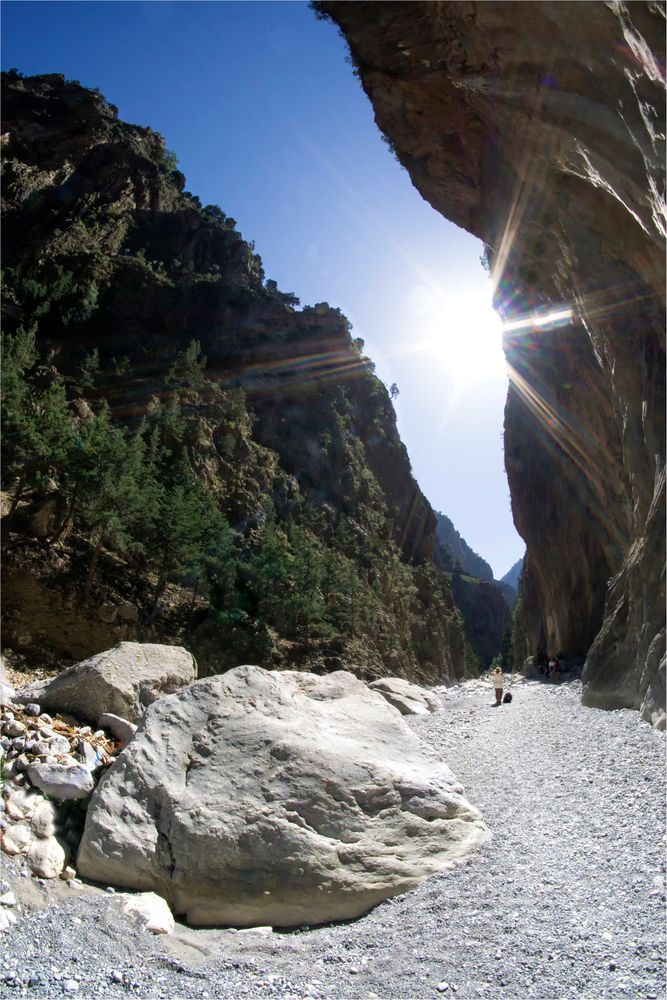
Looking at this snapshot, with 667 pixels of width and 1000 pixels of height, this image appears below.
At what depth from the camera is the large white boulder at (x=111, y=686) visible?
650 centimetres

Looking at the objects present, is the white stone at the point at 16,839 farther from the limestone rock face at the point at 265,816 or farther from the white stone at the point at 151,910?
the white stone at the point at 151,910

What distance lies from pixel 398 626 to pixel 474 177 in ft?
98.3

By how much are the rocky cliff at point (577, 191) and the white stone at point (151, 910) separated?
596cm

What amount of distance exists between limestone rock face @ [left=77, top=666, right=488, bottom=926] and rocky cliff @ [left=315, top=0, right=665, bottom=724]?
3960 mm

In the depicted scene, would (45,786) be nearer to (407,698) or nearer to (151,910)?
(151,910)

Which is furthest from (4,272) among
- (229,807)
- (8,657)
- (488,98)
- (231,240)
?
(229,807)

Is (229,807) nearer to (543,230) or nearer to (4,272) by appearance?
(543,230)

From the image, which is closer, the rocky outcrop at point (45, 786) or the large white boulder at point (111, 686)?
the rocky outcrop at point (45, 786)

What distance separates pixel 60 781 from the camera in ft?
15.6

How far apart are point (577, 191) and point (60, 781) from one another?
1122cm

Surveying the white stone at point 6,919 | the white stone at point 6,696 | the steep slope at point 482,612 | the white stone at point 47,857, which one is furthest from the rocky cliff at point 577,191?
the steep slope at point 482,612

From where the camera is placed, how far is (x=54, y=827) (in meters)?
4.49

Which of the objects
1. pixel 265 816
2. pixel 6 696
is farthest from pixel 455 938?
pixel 6 696

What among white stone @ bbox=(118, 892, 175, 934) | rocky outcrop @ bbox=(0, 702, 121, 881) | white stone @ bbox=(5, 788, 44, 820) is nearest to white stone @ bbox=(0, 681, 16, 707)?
rocky outcrop @ bbox=(0, 702, 121, 881)
